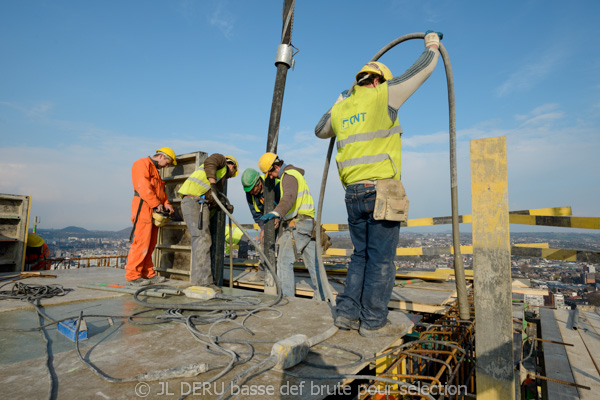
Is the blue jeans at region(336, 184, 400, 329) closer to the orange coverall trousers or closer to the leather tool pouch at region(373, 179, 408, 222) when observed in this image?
the leather tool pouch at region(373, 179, 408, 222)

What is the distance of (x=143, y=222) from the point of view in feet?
16.2

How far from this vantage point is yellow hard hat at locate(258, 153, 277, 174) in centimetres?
452

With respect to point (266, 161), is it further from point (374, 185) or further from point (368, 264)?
point (368, 264)

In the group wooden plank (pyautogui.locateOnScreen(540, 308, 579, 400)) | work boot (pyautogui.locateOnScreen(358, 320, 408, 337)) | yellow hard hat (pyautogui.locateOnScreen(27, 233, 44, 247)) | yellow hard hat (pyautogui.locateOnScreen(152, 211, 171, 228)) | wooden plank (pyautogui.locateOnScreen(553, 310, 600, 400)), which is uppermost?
yellow hard hat (pyautogui.locateOnScreen(152, 211, 171, 228))


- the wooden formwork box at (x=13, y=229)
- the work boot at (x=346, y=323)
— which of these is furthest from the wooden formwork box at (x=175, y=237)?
the work boot at (x=346, y=323)

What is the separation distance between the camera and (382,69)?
2.78 m

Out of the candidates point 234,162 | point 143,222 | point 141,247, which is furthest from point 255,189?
point 141,247

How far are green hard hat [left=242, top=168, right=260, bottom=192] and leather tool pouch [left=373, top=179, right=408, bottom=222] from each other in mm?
2896

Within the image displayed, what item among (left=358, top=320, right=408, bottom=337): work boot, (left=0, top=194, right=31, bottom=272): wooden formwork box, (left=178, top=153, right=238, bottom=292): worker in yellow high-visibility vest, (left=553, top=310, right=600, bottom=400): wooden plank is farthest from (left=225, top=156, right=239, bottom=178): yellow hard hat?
(left=553, top=310, right=600, bottom=400): wooden plank

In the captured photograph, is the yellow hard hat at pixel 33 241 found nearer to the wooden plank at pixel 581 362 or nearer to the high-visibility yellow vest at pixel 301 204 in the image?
the high-visibility yellow vest at pixel 301 204

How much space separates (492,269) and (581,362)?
3477mm

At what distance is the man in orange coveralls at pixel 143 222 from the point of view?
190 inches

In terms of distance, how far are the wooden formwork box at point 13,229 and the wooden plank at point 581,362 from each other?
9014 millimetres

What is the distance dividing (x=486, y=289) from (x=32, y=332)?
313 centimetres
